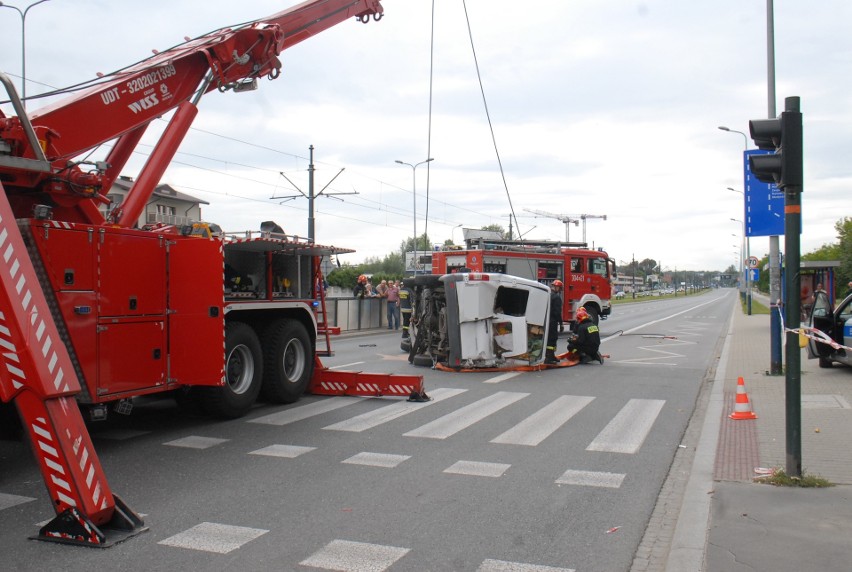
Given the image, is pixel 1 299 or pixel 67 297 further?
pixel 67 297

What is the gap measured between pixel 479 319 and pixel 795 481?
8.36m

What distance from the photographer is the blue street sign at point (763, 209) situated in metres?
13.5

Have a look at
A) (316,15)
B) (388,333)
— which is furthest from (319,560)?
(388,333)

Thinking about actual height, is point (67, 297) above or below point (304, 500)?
above

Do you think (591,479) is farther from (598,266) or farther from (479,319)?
(598,266)

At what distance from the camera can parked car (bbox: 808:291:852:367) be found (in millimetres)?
13531

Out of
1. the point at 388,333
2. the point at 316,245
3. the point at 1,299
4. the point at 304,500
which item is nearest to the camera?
the point at 1,299

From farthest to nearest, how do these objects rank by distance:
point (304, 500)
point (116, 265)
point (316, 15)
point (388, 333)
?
point (388, 333) < point (316, 15) < point (116, 265) < point (304, 500)

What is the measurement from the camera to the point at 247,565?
4.64m

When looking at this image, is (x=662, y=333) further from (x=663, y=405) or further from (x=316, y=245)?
(x=316, y=245)

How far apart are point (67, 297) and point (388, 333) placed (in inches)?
778

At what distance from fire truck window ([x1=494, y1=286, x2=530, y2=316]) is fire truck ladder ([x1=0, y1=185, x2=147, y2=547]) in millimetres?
10184

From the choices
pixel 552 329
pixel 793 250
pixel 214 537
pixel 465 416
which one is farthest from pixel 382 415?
pixel 552 329

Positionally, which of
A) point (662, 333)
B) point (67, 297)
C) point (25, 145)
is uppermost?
point (25, 145)
